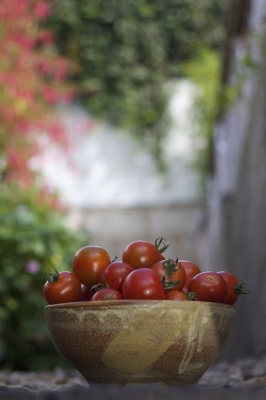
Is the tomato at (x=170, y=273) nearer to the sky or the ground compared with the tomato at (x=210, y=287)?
nearer to the sky

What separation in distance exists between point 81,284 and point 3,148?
3849 millimetres

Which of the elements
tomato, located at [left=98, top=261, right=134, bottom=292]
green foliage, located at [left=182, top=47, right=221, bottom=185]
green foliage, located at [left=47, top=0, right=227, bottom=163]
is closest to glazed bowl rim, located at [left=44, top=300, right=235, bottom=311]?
tomato, located at [left=98, top=261, right=134, bottom=292]

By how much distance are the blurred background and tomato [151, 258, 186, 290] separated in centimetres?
338

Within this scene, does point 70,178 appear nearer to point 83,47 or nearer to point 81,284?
point 83,47

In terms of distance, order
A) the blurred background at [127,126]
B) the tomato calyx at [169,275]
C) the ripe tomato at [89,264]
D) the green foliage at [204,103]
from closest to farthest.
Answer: the tomato calyx at [169,275] < the ripe tomato at [89,264] < the blurred background at [127,126] < the green foliage at [204,103]

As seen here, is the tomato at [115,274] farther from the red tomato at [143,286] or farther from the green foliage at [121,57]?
the green foliage at [121,57]

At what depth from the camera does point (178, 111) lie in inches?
413

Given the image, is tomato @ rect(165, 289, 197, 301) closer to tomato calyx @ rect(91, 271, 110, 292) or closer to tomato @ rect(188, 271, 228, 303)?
tomato @ rect(188, 271, 228, 303)

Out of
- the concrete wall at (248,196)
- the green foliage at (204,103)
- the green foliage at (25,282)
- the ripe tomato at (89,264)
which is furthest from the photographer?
the green foliage at (204,103)

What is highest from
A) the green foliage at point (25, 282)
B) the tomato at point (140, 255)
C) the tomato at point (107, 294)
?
the tomato at point (140, 255)

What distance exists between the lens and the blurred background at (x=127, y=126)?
545 centimetres

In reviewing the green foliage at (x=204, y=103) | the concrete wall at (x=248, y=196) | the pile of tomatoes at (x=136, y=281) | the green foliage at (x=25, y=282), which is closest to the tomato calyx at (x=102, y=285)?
the pile of tomatoes at (x=136, y=281)

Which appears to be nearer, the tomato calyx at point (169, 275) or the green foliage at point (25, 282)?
the tomato calyx at point (169, 275)

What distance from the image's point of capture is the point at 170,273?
1.65 m
